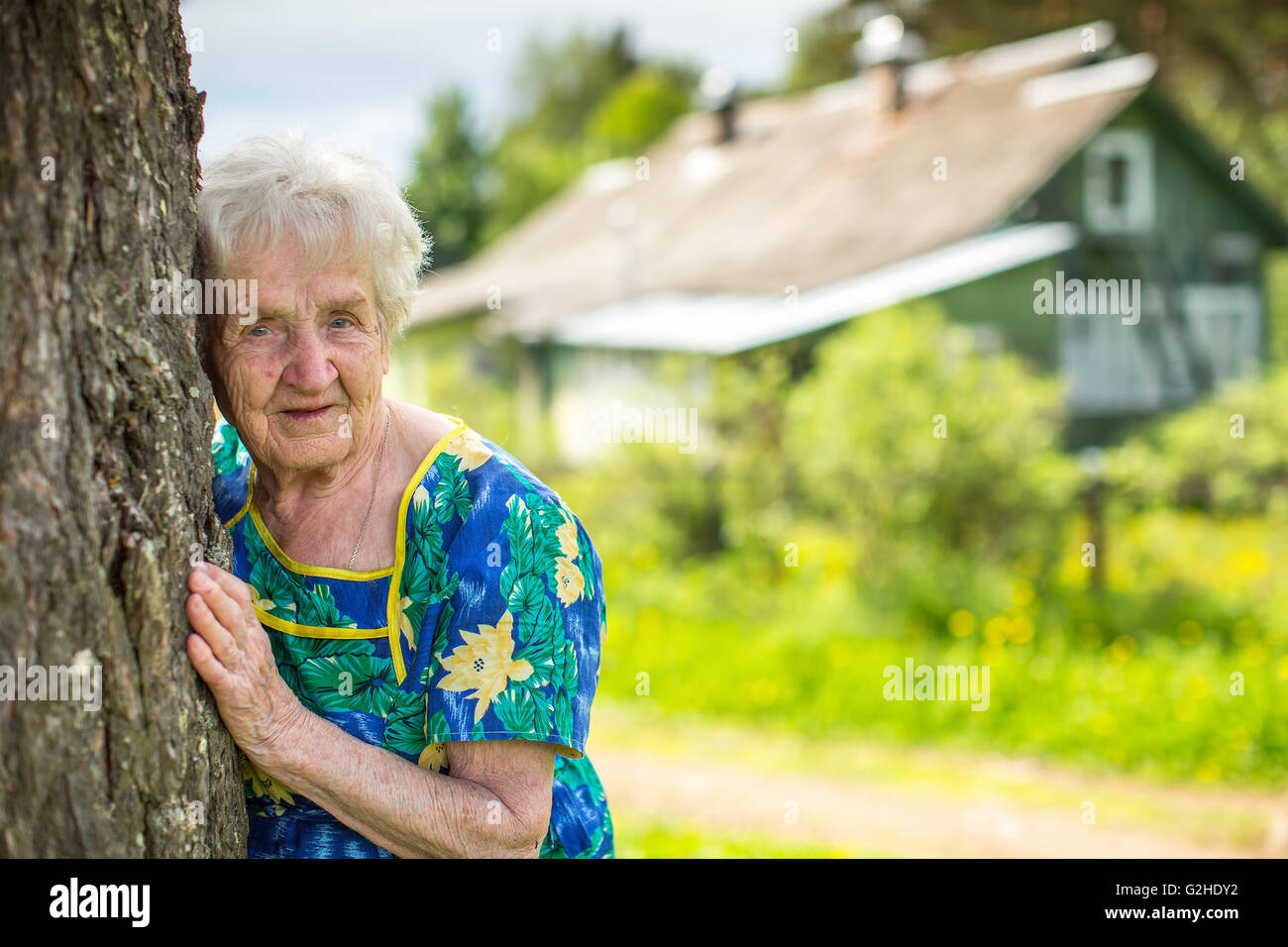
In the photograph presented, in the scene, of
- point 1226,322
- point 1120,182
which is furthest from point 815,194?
point 1226,322

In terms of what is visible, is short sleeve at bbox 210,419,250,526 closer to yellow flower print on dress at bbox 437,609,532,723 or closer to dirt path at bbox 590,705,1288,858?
yellow flower print on dress at bbox 437,609,532,723

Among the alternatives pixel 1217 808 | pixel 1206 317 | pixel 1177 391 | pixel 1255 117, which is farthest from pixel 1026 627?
pixel 1255 117

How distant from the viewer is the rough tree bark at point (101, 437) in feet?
6.28

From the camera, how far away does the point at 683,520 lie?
12.6 m

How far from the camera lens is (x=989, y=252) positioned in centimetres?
1894

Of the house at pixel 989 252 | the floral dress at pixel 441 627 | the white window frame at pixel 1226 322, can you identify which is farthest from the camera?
the white window frame at pixel 1226 322

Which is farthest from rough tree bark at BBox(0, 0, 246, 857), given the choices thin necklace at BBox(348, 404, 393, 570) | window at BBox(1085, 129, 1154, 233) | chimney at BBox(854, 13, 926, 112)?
chimney at BBox(854, 13, 926, 112)

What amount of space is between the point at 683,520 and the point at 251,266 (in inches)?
409

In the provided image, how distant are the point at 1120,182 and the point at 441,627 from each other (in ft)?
67.9

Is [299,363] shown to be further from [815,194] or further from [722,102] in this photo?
[722,102]

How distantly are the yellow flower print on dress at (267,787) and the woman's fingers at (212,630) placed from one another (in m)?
0.29

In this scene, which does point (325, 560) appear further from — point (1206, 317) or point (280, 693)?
point (1206, 317)

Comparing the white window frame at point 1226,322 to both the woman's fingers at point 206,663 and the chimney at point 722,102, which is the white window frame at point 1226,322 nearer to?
the chimney at point 722,102

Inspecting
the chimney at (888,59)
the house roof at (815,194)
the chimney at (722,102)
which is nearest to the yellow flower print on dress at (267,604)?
the house roof at (815,194)
